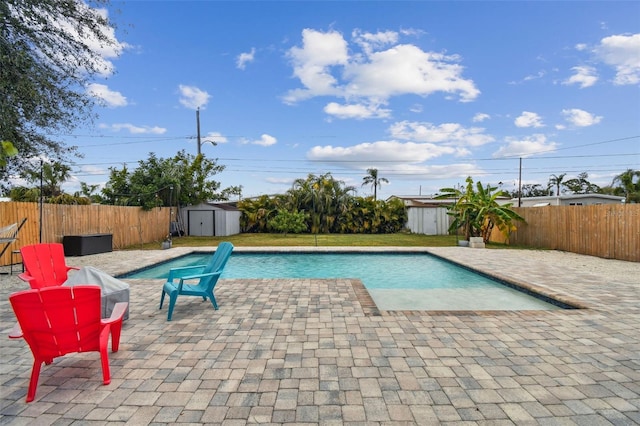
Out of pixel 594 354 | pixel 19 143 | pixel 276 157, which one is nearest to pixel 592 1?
pixel 594 354

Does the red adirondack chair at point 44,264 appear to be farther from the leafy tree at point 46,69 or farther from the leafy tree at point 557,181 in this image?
the leafy tree at point 557,181

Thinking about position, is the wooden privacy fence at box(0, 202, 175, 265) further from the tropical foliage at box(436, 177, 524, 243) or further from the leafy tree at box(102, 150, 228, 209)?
the tropical foliage at box(436, 177, 524, 243)

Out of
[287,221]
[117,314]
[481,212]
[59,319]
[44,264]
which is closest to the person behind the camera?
[59,319]

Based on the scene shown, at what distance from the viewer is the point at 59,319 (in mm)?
2621

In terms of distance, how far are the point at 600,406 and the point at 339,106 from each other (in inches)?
740

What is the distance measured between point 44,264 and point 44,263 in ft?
0.05

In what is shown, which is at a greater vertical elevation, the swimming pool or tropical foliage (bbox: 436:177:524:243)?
tropical foliage (bbox: 436:177:524:243)

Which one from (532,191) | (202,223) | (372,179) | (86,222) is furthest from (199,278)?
(532,191)

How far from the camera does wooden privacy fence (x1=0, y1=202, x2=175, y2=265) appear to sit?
9.38 m

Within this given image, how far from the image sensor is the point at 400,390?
103 inches

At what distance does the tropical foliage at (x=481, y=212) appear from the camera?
1471cm

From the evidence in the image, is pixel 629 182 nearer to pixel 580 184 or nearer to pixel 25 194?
pixel 580 184

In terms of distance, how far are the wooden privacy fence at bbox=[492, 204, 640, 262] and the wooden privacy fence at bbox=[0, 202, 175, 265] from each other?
711 inches

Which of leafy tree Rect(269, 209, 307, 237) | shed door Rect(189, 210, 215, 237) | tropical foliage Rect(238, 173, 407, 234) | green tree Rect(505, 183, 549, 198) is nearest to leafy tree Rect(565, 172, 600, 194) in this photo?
green tree Rect(505, 183, 549, 198)
